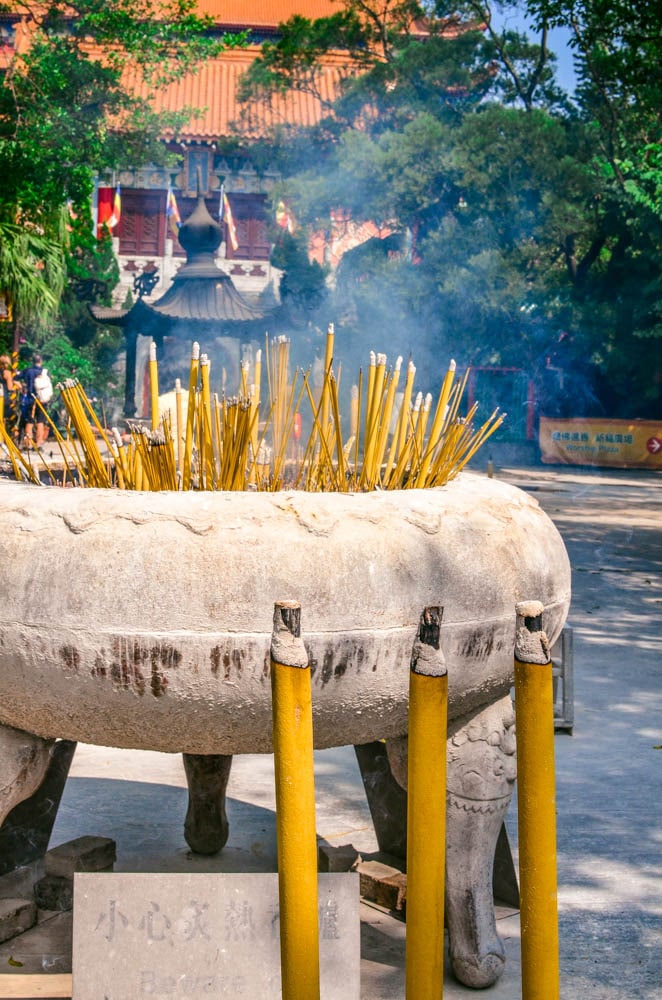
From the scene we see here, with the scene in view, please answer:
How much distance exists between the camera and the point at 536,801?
0.93 meters

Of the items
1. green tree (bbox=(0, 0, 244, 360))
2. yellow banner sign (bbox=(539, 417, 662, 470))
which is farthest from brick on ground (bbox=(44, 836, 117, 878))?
yellow banner sign (bbox=(539, 417, 662, 470))

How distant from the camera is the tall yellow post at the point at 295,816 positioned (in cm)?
91

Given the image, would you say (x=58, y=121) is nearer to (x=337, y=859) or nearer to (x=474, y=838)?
(x=337, y=859)

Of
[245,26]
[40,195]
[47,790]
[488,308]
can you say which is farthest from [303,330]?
[47,790]

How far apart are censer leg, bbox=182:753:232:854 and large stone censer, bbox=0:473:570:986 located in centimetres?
72

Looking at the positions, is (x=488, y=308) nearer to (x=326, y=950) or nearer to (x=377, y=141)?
(x=377, y=141)

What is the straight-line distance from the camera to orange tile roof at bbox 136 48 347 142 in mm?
15477

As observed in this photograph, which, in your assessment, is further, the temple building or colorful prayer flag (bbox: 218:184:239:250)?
the temple building

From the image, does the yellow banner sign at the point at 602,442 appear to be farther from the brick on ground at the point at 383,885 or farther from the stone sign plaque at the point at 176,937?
the stone sign plaque at the point at 176,937

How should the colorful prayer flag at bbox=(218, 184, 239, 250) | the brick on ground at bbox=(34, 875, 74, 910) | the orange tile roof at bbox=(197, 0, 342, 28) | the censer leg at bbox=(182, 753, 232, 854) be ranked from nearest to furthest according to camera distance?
1. the brick on ground at bbox=(34, 875, 74, 910)
2. the censer leg at bbox=(182, 753, 232, 854)
3. the colorful prayer flag at bbox=(218, 184, 239, 250)
4. the orange tile roof at bbox=(197, 0, 342, 28)

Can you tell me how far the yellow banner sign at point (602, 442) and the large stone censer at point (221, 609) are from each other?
13.3 m

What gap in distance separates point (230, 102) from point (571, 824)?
16.2m

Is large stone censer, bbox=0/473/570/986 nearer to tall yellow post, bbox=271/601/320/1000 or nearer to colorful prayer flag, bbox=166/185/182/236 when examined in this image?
tall yellow post, bbox=271/601/320/1000

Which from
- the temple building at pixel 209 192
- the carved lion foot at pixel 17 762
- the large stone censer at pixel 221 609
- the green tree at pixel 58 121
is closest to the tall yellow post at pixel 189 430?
the large stone censer at pixel 221 609
